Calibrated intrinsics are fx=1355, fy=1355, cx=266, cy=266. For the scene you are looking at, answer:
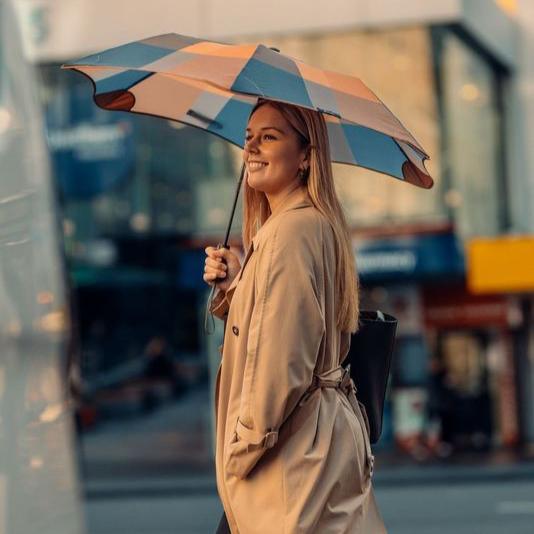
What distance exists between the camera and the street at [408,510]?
13359 millimetres

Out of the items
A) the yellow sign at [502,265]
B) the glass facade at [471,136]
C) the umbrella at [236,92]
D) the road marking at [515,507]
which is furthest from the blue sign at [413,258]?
the umbrella at [236,92]

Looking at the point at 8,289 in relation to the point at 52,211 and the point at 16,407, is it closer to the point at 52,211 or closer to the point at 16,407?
the point at 16,407

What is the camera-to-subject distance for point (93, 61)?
384 centimetres

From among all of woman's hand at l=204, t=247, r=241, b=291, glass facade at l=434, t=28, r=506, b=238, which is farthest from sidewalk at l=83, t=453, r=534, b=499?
woman's hand at l=204, t=247, r=241, b=291

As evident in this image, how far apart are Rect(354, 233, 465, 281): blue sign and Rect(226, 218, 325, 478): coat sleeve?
19634 millimetres

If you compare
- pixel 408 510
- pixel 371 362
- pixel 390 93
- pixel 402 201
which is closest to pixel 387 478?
pixel 408 510

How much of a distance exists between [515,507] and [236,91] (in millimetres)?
12550

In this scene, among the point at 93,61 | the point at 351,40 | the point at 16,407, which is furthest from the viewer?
the point at 351,40

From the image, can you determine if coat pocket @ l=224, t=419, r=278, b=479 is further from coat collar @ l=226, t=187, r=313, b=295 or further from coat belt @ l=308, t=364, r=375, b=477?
coat collar @ l=226, t=187, r=313, b=295

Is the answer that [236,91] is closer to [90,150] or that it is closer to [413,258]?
[413,258]

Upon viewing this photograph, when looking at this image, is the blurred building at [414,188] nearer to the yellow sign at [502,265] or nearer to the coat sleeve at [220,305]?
the yellow sign at [502,265]

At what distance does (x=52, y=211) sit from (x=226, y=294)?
A: 5.75 ft

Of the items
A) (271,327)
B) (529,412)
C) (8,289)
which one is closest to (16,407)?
(8,289)

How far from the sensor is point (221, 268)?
149 inches
